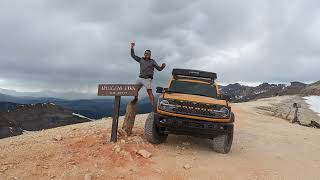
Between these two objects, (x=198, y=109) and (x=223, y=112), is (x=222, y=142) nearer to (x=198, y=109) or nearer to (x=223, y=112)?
(x=223, y=112)

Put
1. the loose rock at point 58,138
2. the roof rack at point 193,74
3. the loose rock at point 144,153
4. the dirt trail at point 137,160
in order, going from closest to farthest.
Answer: the dirt trail at point 137,160 → the loose rock at point 144,153 → the loose rock at point 58,138 → the roof rack at point 193,74

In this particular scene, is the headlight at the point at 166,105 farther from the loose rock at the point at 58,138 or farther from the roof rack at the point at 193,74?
the loose rock at the point at 58,138

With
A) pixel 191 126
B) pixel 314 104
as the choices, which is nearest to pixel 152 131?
pixel 191 126

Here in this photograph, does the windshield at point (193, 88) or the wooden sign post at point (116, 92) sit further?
the windshield at point (193, 88)

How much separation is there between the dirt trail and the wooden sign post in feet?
1.61

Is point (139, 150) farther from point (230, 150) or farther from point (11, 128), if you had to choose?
point (11, 128)

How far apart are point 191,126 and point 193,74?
2499 mm

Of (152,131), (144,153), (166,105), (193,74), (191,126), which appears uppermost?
(193,74)

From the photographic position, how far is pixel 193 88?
14.2 metres

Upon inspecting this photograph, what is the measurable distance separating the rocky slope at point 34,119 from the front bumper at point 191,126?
115139 millimetres

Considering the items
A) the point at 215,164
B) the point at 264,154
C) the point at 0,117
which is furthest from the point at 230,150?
the point at 0,117

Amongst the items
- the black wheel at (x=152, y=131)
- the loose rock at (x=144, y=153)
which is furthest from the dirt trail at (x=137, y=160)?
the black wheel at (x=152, y=131)

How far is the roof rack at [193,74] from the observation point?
14.5m

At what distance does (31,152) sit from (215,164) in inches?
185
